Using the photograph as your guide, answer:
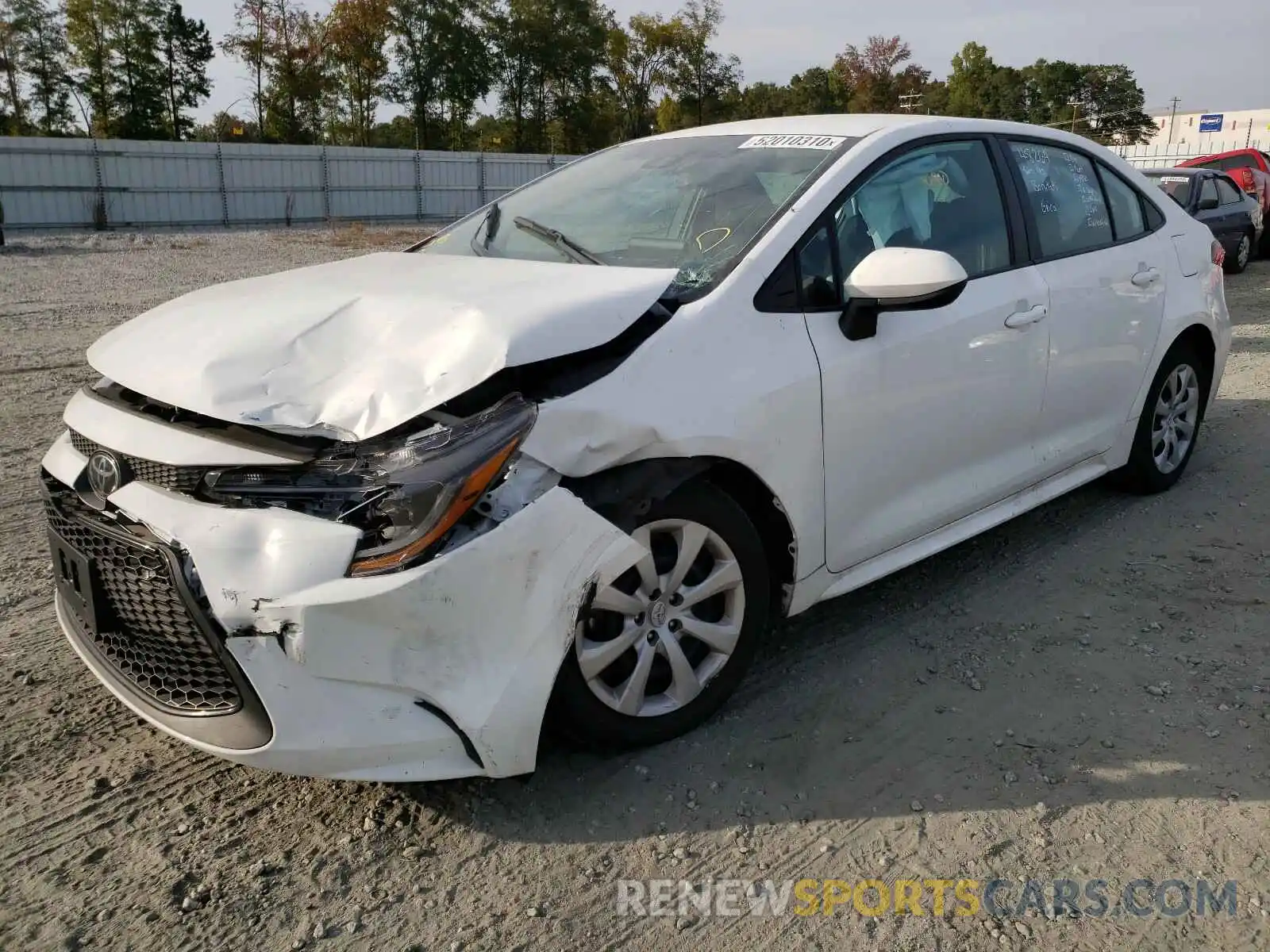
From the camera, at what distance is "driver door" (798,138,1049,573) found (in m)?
3.06

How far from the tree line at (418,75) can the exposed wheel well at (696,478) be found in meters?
40.2

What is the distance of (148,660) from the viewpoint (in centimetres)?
247

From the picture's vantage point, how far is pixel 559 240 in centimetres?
342

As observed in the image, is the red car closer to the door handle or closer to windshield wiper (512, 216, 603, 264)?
the door handle

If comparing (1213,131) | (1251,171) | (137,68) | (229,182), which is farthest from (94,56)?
(1213,131)

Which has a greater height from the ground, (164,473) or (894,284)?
(894,284)

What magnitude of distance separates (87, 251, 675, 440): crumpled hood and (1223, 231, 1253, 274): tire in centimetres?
1390

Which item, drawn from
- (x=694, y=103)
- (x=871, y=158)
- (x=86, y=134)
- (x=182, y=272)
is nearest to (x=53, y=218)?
(x=182, y=272)

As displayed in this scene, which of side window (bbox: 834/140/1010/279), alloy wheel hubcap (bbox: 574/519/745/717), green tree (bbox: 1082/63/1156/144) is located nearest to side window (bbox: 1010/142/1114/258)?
side window (bbox: 834/140/1010/279)

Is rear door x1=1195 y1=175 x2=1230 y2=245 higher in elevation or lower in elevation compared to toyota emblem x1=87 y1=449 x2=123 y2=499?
higher

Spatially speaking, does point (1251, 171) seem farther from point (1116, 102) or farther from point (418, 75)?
point (1116, 102)

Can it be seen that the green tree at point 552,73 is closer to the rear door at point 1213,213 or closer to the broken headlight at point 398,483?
the rear door at point 1213,213

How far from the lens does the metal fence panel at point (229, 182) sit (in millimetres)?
23172

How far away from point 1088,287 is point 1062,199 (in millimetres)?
393
